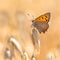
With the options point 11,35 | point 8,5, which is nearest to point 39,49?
point 11,35

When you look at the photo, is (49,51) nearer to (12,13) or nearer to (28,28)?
(28,28)

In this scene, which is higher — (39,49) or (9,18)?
(9,18)

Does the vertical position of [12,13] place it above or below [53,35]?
above

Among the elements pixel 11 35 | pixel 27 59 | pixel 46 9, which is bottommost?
pixel 27 59

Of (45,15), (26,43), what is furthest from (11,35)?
(45,15)

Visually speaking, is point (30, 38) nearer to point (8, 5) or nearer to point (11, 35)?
point (11, 35)

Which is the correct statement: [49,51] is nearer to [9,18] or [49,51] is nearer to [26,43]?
[26,43]
